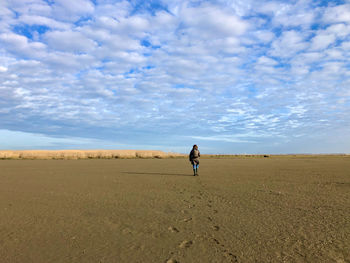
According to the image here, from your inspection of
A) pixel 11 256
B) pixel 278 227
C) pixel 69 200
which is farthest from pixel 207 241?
pixel 69 200

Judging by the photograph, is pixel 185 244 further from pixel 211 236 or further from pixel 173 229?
pixel 173 229

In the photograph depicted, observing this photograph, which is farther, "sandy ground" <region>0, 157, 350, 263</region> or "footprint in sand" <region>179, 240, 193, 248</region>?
"footprint in sand" <region>179, 240, 193, 248</region>

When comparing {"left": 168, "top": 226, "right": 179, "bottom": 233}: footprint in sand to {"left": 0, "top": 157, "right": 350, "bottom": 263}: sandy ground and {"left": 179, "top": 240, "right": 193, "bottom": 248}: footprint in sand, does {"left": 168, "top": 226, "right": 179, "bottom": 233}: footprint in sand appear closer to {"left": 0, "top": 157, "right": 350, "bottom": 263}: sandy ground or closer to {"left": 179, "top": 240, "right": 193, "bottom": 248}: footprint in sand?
{"left": 0, "top": 157, "right": 350, "bottom": 263}: sandy ground

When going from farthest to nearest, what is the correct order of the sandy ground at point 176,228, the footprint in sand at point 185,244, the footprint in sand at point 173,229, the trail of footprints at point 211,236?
the footprint in sand at point 173,229 → the footprint in sand at point 185,244 → the sandy ground at point 176,228 → the trail of footprints at point 211,236

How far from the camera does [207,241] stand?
5.83 meters

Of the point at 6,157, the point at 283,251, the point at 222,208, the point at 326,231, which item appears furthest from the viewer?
the point at 6,157

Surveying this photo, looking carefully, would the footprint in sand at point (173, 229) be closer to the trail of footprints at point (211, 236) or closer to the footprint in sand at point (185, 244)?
the trail of footprints at point (211, 236)

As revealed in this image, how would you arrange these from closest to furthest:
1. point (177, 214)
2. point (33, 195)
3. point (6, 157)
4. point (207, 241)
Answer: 1. point (207, 241)
2. point (177, 214)
3. point (33, 195)
4. point (6, 157)

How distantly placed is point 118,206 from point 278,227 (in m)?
5.22

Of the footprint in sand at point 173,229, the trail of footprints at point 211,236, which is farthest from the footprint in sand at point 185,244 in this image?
the footprint in sand at point 173,229

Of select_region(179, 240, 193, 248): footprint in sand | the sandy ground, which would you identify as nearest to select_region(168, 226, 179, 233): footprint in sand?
the sandy ground

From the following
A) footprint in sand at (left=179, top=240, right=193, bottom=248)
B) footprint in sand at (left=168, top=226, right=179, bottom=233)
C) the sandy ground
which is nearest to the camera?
the sandy ground

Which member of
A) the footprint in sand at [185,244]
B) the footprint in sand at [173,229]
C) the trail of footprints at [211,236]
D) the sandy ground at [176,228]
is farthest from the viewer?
the footprint in sand at [173,229]

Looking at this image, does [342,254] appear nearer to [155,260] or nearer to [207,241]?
[207,241]
